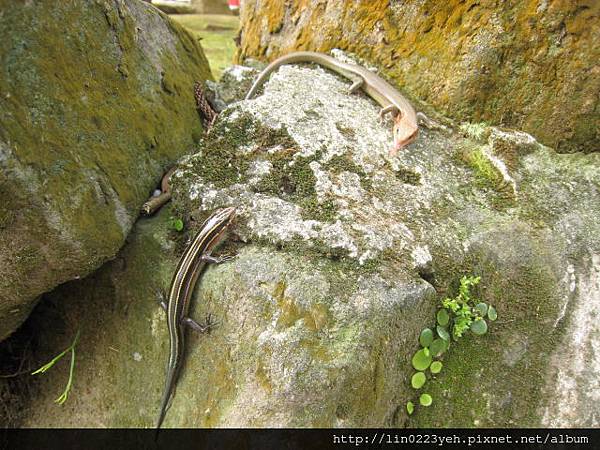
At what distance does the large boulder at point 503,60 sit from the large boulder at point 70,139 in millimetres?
1794

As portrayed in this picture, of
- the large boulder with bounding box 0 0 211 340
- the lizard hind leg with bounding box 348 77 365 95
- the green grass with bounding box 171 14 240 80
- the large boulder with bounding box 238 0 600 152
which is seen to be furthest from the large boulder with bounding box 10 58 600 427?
the green grass with bounding box 171 14 240 80

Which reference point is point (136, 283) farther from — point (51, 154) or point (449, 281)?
point (449, 281)

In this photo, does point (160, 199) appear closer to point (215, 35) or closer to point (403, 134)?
point (403, 134)

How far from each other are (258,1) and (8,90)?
9.98 feet

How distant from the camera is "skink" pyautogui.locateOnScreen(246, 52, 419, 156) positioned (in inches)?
110

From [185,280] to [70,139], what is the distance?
905mm

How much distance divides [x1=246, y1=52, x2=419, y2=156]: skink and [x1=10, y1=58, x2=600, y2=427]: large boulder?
97 millimetres

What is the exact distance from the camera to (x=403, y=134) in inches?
109

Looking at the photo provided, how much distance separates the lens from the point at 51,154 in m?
1.88

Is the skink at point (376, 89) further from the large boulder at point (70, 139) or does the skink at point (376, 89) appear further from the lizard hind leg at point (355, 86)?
the large boulder at point (70, 139)

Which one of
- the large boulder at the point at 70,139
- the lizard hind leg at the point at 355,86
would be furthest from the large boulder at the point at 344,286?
the lizard hind leg at the point at 355,86

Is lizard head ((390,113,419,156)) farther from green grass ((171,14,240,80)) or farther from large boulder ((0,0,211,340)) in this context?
green grass ((171,14,240,80))

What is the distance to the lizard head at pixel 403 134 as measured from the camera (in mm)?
2760

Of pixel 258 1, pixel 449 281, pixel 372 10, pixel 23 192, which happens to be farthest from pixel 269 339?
pixel 258 1
